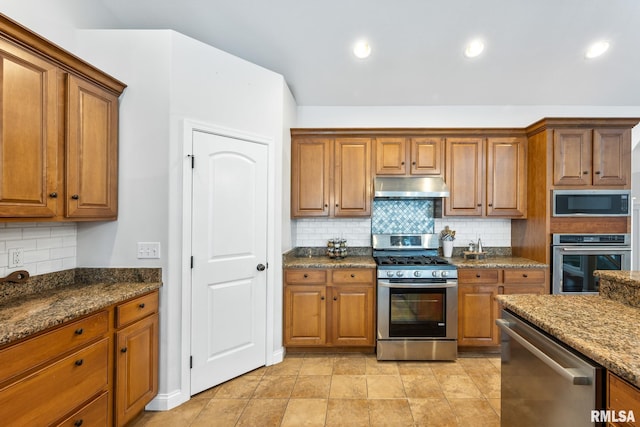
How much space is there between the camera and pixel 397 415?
231 centimetres

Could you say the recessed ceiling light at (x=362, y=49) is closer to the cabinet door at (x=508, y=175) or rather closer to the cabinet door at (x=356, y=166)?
the cabinet door at (x=356, y=166)

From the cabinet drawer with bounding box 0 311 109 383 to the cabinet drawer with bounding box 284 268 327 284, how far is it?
1.66 m

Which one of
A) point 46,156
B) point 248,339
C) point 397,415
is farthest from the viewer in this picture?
point 248,339

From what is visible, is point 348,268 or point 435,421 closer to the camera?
point 435,421

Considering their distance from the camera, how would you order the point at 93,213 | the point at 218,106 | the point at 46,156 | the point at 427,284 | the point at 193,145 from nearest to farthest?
the point at 46,156, the point at 93,213, the point at 193,145, the point at 218,106, the point at 427,284

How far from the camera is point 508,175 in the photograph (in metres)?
3.61

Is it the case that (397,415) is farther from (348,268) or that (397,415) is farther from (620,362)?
(620,362)

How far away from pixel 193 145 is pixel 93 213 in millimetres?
832

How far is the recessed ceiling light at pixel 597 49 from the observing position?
319cm

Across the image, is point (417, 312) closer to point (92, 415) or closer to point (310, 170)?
point (310, 170)

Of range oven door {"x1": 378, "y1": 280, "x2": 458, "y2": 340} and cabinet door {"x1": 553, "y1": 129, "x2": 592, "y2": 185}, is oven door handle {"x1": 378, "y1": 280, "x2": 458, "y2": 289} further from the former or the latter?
cabinet door {"x1": 553, "y1": 129, "x2": 592, "y2": 185}

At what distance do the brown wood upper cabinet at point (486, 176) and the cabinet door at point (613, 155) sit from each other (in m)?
0.64

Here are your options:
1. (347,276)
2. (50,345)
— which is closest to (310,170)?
(347,276)

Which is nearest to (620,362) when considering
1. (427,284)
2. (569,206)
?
(427,284)
